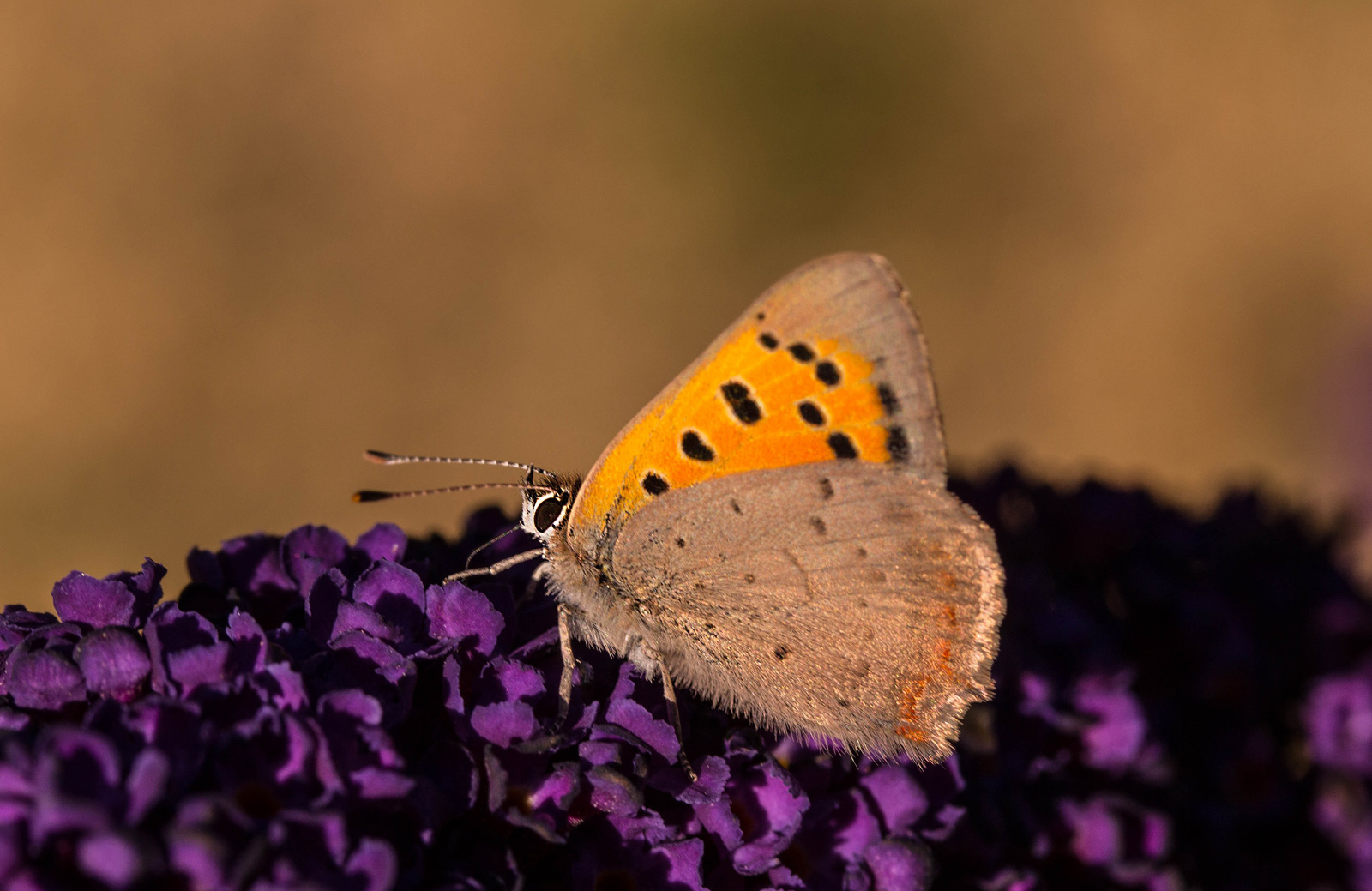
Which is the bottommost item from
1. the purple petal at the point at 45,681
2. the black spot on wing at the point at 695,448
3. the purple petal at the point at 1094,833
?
the purple petal at the point at 1094,833

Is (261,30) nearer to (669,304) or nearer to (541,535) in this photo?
(669,304)

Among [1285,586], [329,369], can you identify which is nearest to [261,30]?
[329,369]

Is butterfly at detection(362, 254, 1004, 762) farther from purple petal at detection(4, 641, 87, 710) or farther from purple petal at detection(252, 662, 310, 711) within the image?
purple petal at detection(4, 641, 87, 710)

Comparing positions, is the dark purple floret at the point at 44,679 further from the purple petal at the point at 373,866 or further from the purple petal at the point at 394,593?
the purple petal at the point at 373,866

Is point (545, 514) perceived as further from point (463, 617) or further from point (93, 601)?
point (93, 601)

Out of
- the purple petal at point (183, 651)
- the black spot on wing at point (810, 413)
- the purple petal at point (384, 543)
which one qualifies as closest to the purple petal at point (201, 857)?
the purple petal at point (183, 651)

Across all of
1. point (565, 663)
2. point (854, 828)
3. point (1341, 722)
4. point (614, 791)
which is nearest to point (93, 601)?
point (565, 663)
